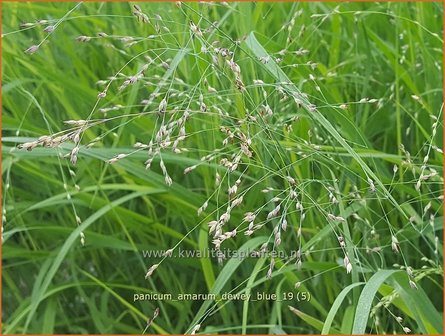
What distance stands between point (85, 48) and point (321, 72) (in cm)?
65

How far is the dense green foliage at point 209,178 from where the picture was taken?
140cm

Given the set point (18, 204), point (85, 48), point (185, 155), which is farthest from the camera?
point (85, 48)

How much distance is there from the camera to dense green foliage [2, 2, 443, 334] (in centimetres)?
140

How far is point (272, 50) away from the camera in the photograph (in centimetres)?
146

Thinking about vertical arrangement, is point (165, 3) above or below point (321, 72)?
above

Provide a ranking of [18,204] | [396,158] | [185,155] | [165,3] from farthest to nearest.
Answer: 1. [165,3]
2. [18,204]
3. [185,155]
4. [396,158]

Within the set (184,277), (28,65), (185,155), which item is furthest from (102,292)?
(28,65)

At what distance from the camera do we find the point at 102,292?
5.37ft

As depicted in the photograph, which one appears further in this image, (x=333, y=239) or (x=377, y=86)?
(x=377, y=86)

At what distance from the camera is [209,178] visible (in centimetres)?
153

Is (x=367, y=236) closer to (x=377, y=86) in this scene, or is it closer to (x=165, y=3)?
(x=377, y=86)

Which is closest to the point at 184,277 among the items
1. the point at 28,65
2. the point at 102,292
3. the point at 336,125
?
the point at 102,292

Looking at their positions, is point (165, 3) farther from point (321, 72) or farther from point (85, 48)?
point (321, 72)

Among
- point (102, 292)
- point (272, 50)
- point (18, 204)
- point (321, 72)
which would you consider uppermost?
point (272, 50)
